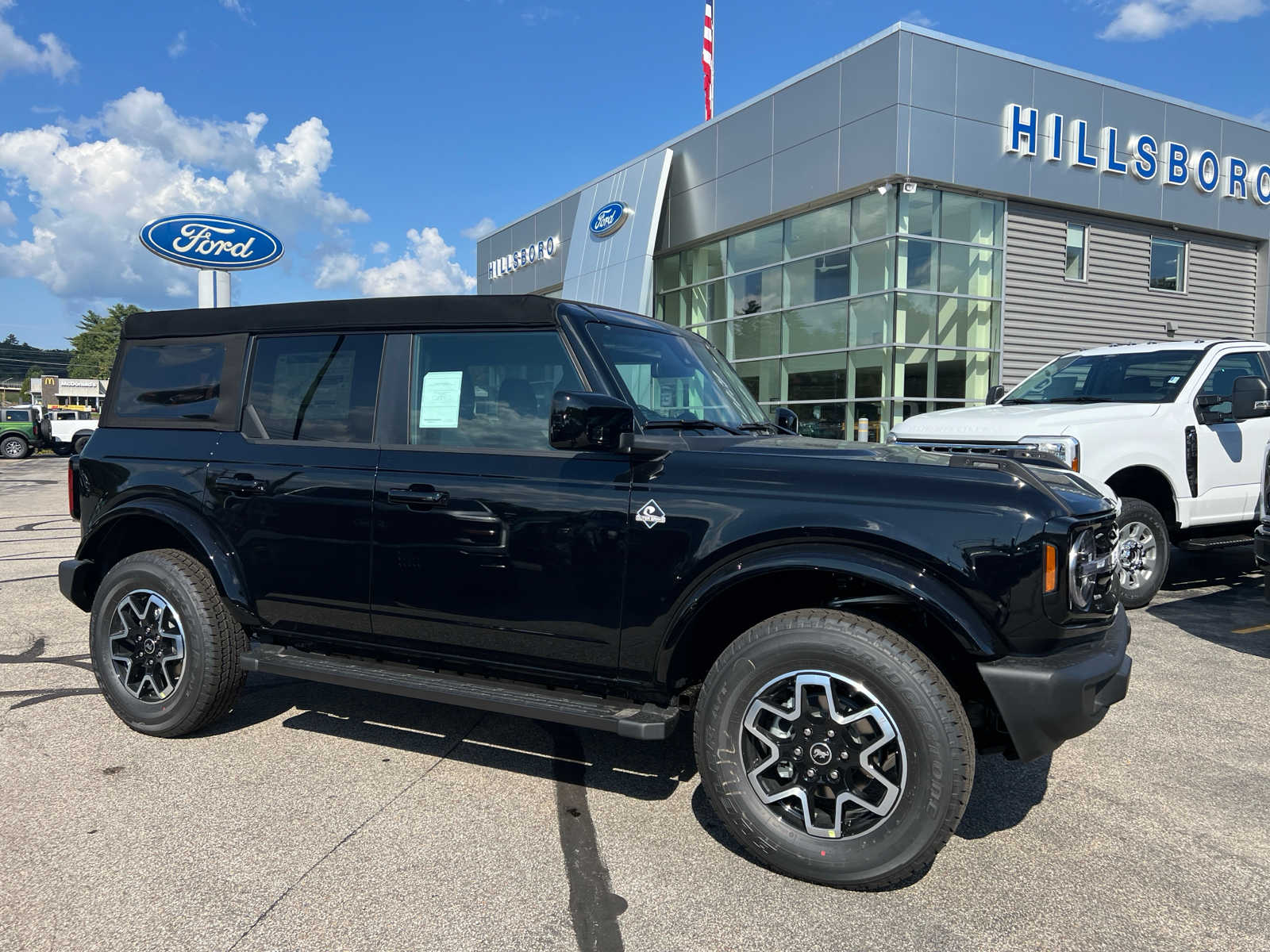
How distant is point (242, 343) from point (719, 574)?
8.64 feet

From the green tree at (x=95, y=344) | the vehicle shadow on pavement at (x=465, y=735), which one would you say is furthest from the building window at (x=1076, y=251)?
the green tree at (x=95, y=344)

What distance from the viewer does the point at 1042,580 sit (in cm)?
258

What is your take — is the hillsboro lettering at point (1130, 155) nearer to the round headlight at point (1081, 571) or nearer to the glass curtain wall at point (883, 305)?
the glass curtain wall at point (883, 305)

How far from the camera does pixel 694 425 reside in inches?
135

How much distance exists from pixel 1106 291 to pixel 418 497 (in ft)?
58.0

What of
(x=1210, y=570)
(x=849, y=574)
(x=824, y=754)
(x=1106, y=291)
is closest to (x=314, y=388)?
(x=849, y=574)

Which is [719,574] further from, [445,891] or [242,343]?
[242,343]

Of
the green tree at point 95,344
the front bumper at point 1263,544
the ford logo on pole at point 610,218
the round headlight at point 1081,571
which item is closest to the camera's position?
the round headlight at point 1081,571

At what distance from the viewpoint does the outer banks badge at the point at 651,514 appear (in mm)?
3006

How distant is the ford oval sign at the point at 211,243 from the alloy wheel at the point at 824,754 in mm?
15965

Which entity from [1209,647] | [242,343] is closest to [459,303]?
[242,343]

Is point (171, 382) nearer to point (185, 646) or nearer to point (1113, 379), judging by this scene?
point (185, 646)

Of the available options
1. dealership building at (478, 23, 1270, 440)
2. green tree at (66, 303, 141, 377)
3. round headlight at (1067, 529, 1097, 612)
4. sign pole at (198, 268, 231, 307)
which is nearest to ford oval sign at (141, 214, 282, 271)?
sign pole at (198, 268, 231, 307)

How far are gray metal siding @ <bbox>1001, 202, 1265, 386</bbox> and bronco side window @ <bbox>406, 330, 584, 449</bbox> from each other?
14741 mm
